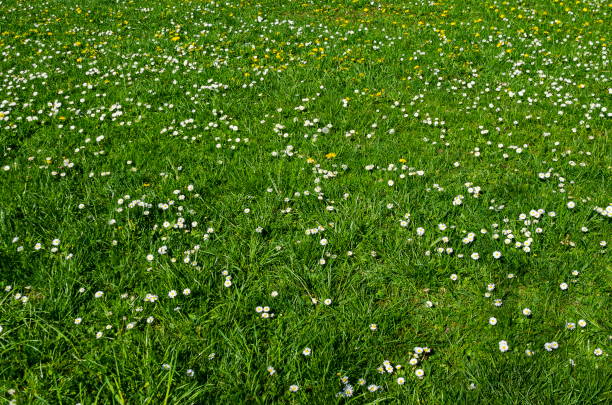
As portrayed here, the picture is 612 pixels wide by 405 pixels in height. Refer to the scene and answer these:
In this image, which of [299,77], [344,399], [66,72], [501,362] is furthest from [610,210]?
[66,72]

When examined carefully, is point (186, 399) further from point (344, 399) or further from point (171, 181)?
point (171, 181)

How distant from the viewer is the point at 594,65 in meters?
7.12

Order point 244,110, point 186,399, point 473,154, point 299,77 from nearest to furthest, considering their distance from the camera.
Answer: point 186,399
point 473,154
point 244,110
point 299,77

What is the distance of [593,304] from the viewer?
328cm

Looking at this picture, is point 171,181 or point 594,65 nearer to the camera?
point 171,181

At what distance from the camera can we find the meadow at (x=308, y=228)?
2.88 m

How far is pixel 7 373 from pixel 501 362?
10.3ft

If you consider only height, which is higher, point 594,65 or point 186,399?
point 594,65

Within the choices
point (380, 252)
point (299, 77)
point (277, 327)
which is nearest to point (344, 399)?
point (277, 327)

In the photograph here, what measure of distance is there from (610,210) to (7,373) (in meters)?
4.83

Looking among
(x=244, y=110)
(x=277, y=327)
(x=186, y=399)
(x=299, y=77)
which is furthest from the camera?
(x=299, y=77)

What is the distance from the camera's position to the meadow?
288cm

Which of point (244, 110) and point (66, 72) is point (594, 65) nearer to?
point (244, 110)

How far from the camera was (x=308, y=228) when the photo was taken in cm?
406
